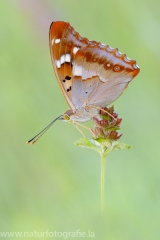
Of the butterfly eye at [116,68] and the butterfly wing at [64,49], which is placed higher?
the butterfly wing at [64,49]

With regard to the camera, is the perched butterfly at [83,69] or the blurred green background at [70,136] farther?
the blurred green background at [70,136]

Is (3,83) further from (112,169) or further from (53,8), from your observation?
(112,169)

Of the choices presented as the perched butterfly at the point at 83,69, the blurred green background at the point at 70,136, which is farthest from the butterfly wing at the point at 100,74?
the blurred green background at the point at 70,136

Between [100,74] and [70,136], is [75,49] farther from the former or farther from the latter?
[70,136]

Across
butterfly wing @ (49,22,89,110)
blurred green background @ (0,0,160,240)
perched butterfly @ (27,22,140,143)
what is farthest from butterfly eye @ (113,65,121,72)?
blurred green background @ (0,0,160,240)

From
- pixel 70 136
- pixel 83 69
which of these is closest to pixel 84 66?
pixel 83 69

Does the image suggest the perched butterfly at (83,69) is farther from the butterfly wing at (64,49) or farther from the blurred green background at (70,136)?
the blurred green background at (70,136)

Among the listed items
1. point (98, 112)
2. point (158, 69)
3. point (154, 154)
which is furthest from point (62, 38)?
point (158, 69)
